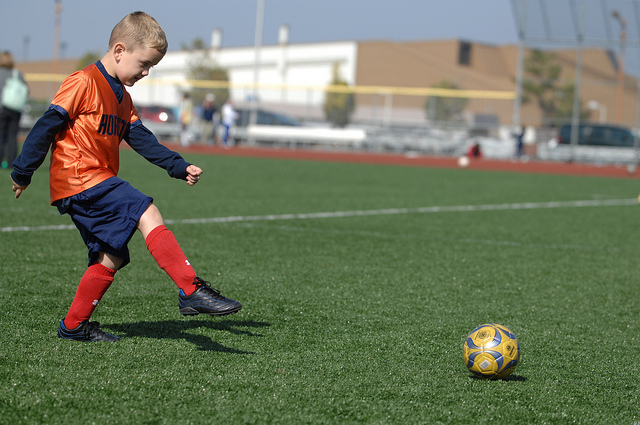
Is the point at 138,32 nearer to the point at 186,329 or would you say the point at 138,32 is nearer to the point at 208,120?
the point at 186,329

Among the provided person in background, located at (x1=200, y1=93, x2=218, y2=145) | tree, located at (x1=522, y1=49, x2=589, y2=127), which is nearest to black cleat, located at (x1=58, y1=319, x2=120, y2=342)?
person in background, located at (x1=200, y1=93, x2=218, y2=145)

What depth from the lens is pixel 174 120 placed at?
106 feet

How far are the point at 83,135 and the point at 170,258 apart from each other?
0.71m

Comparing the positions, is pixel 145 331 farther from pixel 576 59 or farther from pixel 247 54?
pixel 247 54

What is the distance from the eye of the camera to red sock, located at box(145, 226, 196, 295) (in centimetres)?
336

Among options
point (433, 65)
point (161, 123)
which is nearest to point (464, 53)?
point (433, 65)

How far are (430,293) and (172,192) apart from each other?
23.8 feet

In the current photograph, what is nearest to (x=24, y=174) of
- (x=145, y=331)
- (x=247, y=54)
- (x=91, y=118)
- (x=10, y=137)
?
(x=91, y=118)

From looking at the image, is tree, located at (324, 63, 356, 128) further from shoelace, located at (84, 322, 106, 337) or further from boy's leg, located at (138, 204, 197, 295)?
boy's leg, located at (138, 204, 197, 295)

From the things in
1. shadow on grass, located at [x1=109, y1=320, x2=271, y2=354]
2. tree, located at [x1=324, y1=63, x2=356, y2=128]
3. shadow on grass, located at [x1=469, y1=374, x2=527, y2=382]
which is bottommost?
shadow on grass, located at [x1=109, y1=320, x2=271, y2=354]

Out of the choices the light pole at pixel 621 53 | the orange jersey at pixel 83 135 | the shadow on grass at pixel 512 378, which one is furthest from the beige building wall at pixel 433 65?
the orange jersey at pixel 83 135

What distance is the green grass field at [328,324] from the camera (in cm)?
292

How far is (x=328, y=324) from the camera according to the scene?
420 centimetres

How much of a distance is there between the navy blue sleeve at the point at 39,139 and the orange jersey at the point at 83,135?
0.14 feet
